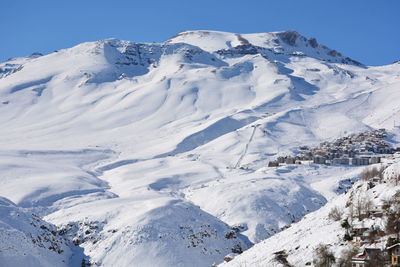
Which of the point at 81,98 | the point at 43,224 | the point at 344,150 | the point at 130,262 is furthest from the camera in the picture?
the point at 81,98

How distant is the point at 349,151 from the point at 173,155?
38378 millimetres

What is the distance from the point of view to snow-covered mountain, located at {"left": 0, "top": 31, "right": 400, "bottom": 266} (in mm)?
62938

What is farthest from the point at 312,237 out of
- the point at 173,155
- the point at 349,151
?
the point at 173,155

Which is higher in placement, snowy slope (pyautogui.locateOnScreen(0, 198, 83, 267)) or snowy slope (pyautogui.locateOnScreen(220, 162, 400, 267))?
snowy slope (pyautogui.locateOnScreen(220, 162, 400, 267))

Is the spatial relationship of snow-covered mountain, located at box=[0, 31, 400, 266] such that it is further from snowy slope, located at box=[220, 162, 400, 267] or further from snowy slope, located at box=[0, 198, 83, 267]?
snowy slope, located at box=[220, 162, 400, 267]

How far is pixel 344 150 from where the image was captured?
112438 millimetres

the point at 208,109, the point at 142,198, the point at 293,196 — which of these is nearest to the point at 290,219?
the point at 293,196

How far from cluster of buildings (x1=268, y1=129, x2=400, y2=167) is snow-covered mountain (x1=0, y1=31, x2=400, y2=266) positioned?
4.10 meters

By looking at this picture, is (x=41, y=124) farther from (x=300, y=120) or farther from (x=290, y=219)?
(x=290, y=219)

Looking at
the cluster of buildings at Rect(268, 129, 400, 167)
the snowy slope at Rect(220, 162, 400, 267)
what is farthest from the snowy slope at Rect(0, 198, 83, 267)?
the cluster of buildings at Rect(268, 129, 400, 167)

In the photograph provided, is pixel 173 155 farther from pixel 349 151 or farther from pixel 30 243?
pixel 30 243

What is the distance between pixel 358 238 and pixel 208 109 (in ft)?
428

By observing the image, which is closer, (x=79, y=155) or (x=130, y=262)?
(x=130, y=262)

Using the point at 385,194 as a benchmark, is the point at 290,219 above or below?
below
